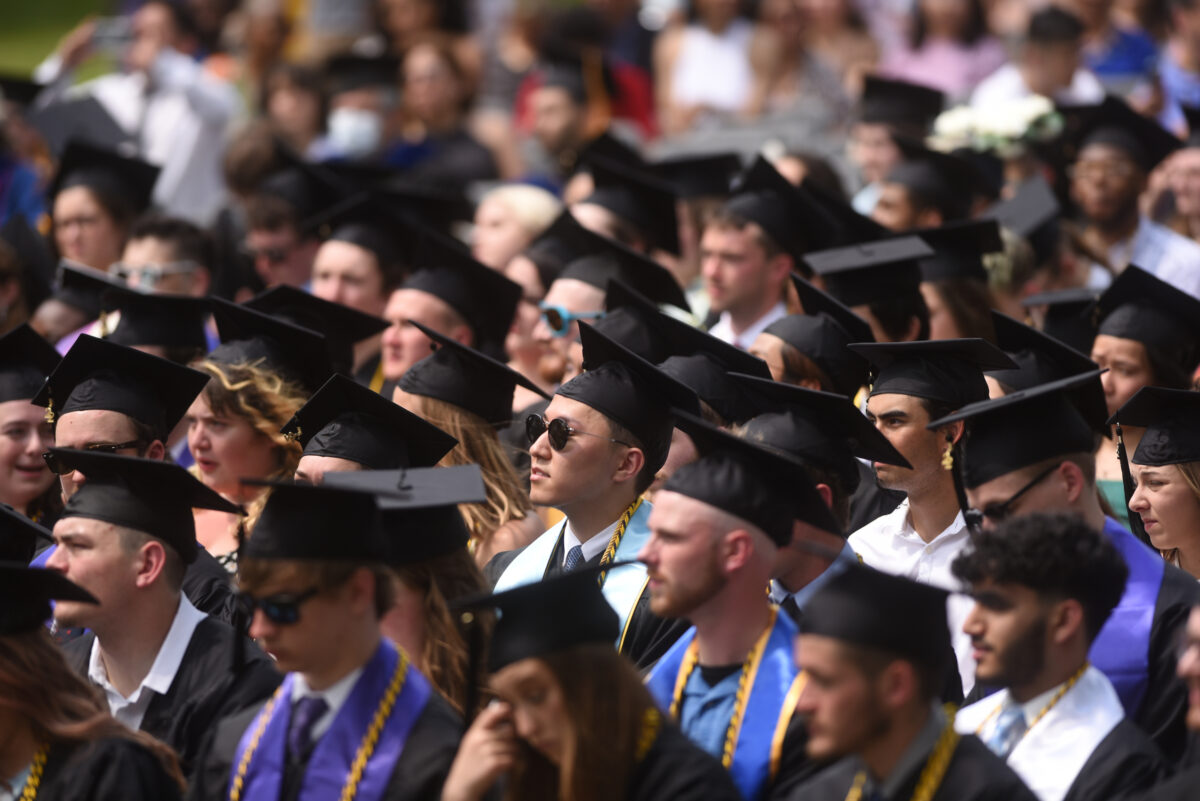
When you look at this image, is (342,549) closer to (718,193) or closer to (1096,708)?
(1096,708)

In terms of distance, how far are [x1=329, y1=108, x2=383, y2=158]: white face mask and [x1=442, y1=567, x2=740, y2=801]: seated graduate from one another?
892 centimetres

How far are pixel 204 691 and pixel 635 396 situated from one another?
1.69 m

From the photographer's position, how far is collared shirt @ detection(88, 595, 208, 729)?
4586mm

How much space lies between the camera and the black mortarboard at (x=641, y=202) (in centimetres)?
842

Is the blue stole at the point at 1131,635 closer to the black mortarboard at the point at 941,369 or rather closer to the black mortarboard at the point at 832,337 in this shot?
the black mortarboard at the point at 941,369

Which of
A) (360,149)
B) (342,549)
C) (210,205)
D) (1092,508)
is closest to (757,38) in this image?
(360,149)

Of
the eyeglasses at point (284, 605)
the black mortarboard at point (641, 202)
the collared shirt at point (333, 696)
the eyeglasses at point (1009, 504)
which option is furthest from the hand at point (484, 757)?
the black mortarboard at point (641, 202)

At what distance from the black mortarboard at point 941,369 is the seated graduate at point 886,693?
1.81 m

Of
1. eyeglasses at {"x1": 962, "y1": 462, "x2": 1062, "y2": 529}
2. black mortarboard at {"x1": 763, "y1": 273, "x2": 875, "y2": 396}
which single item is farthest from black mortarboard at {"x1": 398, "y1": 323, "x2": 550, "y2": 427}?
eyeglasses at {"x1": 962, "y1": 462, "x2": 1062, "y2": 529}

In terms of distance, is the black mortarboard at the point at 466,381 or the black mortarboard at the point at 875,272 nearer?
the black mortarboard at the point at 466,381

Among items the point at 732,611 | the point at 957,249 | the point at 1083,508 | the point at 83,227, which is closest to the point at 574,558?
the point at 732,611

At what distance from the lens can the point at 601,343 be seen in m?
5.40

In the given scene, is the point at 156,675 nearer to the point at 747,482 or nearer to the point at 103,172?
the point at 747,482

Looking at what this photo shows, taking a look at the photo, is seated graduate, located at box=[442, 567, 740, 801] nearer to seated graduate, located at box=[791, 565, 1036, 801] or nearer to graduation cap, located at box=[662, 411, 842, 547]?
seated graduate, located at box=[791, 565, 1036, 801]
